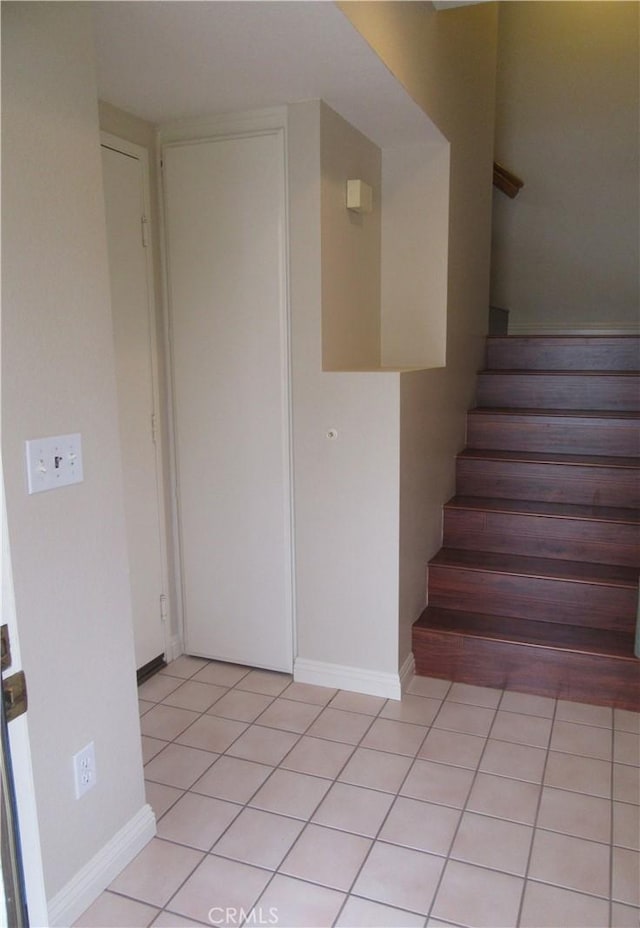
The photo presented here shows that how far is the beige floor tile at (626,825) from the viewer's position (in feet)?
6.30

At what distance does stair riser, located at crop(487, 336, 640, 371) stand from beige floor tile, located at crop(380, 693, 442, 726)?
7.29ft

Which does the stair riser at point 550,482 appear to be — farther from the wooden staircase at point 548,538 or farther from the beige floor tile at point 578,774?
the beige floor tile at point 578,774

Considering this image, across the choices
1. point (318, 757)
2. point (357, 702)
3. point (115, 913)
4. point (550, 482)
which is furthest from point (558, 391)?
point (115, 913)

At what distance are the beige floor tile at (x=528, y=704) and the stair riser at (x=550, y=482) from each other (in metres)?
1.01

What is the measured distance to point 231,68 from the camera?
2111 mm

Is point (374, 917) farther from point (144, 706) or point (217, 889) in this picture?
point (144, 706)

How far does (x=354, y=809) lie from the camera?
6.83 ft

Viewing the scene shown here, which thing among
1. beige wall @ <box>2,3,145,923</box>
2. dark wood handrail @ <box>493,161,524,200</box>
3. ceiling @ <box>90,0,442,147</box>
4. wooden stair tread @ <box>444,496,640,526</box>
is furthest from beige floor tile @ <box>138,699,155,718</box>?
dark wood handrail @ <box>493,161,524,200</box>

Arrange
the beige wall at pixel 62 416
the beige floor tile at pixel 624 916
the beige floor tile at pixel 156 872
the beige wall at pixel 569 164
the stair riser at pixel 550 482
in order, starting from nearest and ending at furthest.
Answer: the beige wall at pixel 62 416 < the beige floor tile at pixel 624 916 < the beige floor tile at pixel 156 872 < the stair riser at pixel 550 482 < the beige wall at pixel 569 164

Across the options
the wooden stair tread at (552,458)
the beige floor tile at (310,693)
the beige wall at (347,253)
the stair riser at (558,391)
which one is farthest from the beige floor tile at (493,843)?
the stair riser at (558,391)

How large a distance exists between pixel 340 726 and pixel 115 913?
40.4 inches

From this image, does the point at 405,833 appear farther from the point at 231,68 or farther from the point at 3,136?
the point at 231,68

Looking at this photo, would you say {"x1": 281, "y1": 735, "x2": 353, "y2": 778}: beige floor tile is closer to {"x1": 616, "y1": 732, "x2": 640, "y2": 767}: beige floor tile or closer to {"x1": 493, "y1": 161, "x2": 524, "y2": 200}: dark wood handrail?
{"x1": 616, "y1": 732, "x2": 640, "y2": 767}: beige floor tile

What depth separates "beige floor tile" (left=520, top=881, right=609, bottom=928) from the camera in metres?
1.66
